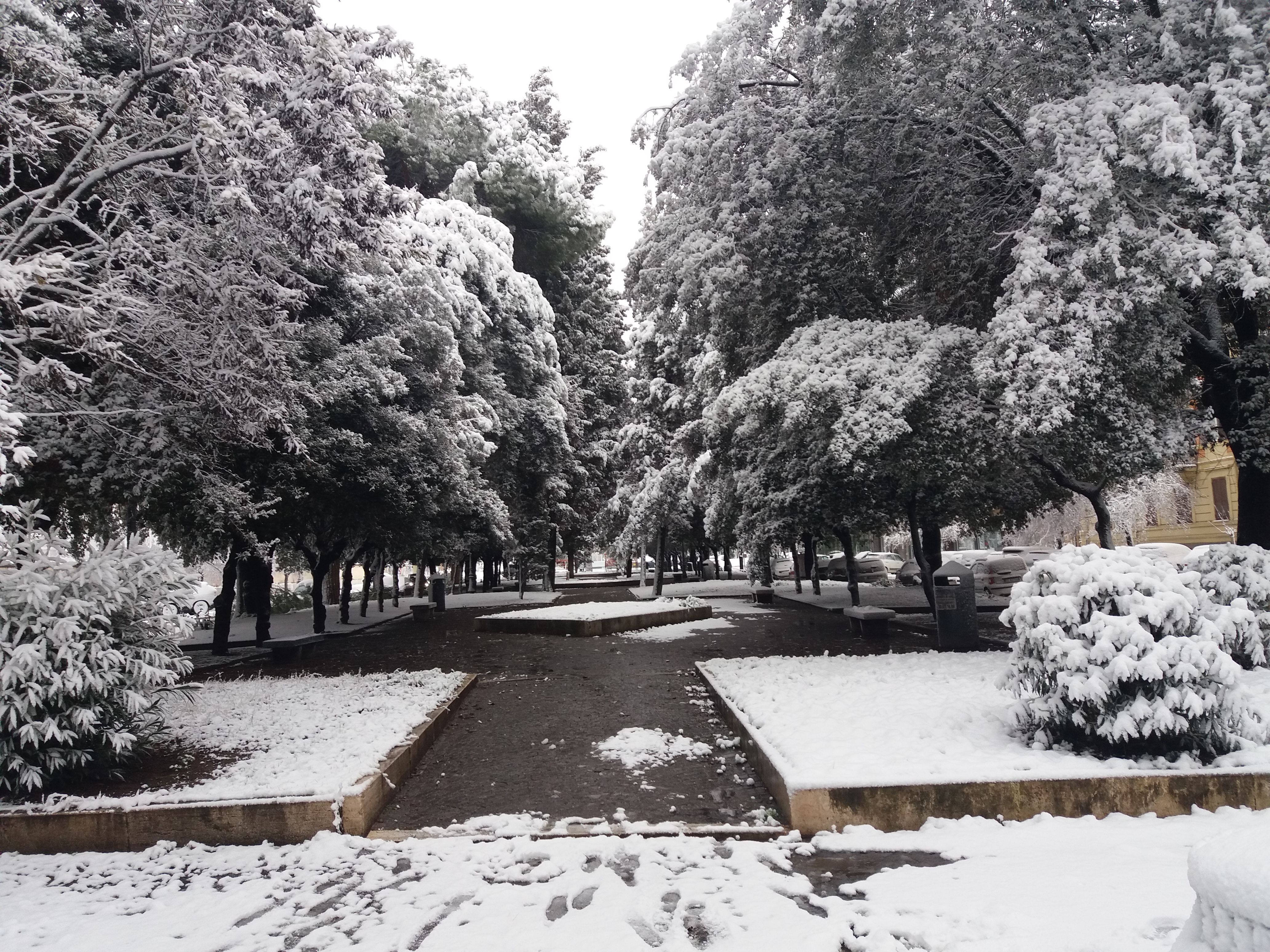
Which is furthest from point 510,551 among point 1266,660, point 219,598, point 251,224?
point 1266,660

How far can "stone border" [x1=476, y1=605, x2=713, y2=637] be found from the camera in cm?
1770

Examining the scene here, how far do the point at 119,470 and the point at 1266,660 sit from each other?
14.2 meters

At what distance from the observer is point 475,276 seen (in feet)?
69.1

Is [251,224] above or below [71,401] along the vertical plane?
above

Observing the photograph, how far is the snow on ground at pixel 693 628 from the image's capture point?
1711cm

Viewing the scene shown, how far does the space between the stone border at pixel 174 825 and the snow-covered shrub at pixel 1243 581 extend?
798 cm

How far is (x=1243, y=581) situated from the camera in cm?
878

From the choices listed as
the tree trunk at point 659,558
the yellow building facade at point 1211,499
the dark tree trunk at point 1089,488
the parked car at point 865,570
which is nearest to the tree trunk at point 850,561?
the dark tree trunk at point 1089,488

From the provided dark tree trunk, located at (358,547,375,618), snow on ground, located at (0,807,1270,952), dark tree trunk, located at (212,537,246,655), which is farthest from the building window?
dark tree trunk, located at (212,537,246,655)

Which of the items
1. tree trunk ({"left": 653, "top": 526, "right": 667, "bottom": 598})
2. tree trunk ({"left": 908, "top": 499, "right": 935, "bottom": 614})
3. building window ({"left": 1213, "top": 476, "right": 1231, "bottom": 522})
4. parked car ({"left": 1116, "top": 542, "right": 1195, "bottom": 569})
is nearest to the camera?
parked car ({"left": 1116, "top": 542, "right": 1195, "bottom": 569})

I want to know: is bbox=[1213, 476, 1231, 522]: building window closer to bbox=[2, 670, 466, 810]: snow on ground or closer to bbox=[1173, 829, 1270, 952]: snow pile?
bbox=[2, 670, 466, 810]: snow on ground

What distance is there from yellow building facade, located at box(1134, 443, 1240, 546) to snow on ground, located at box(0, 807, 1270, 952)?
33093 millimetres

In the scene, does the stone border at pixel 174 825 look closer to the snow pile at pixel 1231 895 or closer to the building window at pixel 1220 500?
the snow pile at pixel 1231 895

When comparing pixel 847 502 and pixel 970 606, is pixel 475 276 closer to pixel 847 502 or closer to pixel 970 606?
pixel 847 502
